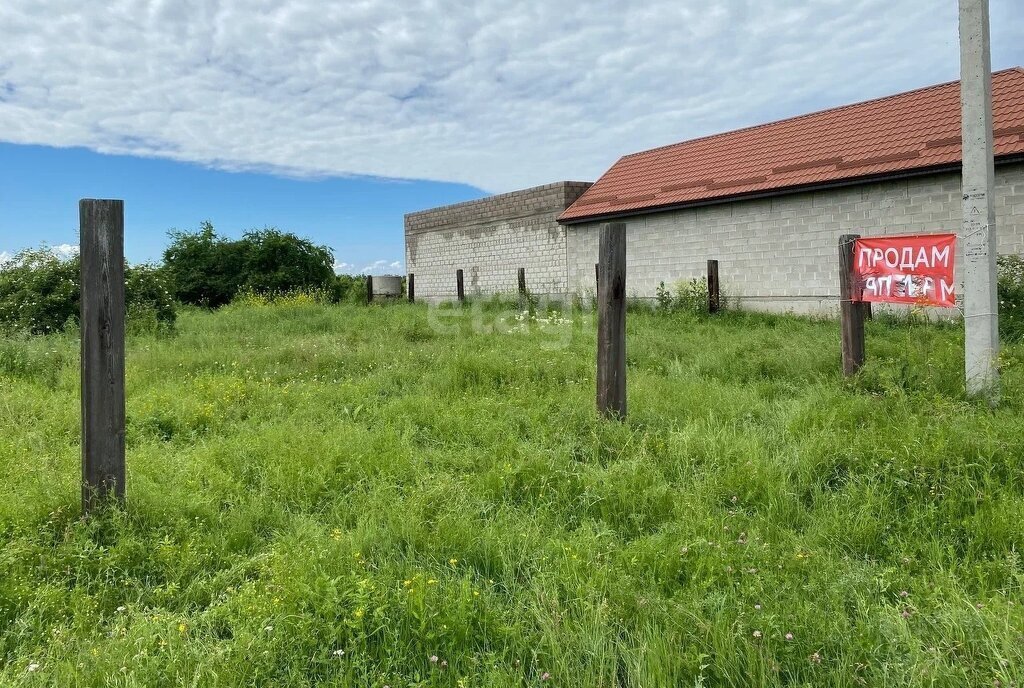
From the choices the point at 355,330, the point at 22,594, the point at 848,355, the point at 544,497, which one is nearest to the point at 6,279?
the point at 355,330

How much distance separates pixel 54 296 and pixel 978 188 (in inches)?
575

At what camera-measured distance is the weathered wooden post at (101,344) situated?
3.62 m

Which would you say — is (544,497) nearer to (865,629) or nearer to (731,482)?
(731,482)

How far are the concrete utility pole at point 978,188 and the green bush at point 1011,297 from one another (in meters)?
3.70

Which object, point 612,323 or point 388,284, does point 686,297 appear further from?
point 388,284

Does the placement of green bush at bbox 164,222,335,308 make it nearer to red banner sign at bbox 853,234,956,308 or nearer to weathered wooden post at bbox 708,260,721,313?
weathered wooden post at bbox 708,260,721,313

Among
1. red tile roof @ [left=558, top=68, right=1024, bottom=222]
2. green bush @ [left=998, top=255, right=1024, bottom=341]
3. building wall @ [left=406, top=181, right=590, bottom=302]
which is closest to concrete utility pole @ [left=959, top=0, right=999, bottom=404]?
green bush @ [left=998, top=255, right=1024, bottom=341]

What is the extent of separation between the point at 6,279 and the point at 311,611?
14.4m

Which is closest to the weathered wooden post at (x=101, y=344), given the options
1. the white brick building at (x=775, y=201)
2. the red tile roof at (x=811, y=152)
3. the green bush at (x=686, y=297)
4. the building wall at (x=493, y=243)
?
the white brick building at (x=775, y=201)

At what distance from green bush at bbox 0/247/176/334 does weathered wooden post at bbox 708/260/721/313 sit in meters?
10.5

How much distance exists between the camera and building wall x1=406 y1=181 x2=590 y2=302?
63.3 feet

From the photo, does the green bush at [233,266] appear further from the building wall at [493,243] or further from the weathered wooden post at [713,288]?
the weathered wooden post at [713,288]

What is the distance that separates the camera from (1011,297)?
33.0 feet

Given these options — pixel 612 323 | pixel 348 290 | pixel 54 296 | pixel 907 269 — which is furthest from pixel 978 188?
pixel 348 290
